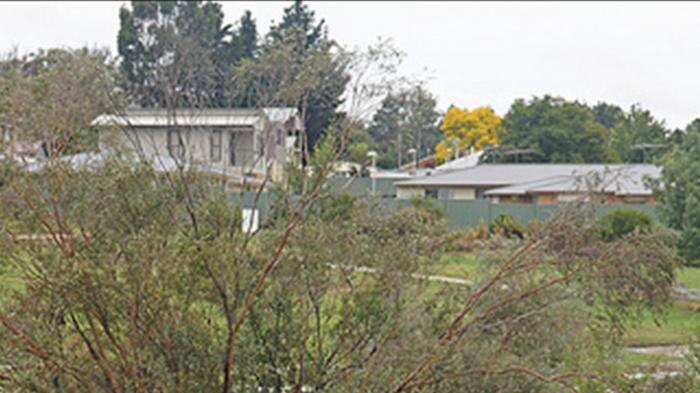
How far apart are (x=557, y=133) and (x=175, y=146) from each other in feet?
177

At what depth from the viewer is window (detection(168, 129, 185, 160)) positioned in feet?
22.6

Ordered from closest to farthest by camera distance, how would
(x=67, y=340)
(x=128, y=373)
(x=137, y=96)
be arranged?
1. (x=128, y=373)
2. (x=67, y=340)
3. (x=137, y=96)

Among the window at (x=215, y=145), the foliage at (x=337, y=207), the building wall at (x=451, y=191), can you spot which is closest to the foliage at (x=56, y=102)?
the window at (x=215, y=145)

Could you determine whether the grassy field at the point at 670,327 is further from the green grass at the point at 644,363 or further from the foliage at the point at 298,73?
the foliage at the point at 298,73

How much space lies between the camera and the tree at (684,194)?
19.9 m

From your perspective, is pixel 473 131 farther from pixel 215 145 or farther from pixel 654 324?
pixel 215 145

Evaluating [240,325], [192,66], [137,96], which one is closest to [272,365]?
[240,325]

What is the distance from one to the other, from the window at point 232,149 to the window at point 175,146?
0.47 m

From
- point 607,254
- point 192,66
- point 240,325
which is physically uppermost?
point 192,66

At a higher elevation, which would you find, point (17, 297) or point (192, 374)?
point (17, 297)

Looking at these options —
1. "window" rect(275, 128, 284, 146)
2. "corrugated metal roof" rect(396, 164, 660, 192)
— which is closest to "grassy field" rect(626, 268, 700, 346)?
"window" rect(275, 128, 284, 146)

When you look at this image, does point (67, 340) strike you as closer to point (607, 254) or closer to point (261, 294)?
point (261, 294)

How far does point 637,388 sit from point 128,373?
11.4 ft

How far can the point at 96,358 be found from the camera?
6.12m
